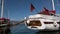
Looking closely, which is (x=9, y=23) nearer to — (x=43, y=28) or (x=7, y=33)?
(x=7, y=33)

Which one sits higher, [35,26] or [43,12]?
[43,12]

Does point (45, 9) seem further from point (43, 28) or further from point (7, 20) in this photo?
point (7, 20)

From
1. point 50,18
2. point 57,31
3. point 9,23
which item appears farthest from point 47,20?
point 9,23

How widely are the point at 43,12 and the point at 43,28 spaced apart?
1.17m

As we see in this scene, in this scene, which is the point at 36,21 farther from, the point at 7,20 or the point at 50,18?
the point at 7,20

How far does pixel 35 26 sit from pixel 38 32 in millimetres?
1179

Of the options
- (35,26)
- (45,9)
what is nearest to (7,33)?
(35,26)

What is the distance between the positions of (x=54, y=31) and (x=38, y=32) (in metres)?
0.92

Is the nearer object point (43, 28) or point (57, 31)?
point (43, 28)

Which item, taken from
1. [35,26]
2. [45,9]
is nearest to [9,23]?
[35,26]

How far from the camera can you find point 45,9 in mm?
10492

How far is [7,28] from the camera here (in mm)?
10234

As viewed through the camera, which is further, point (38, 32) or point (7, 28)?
point (38, 32)

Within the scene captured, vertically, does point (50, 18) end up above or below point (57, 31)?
above
